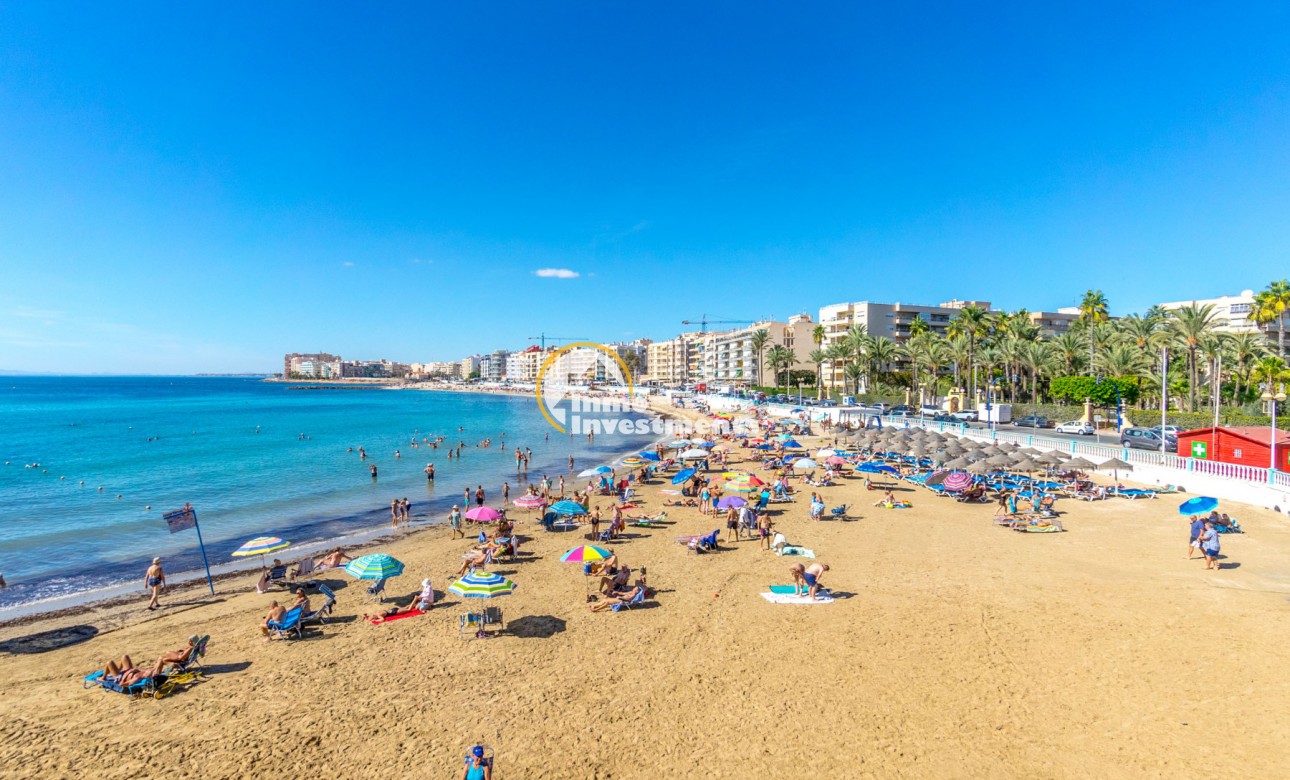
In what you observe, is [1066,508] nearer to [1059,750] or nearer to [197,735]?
[1059,750]

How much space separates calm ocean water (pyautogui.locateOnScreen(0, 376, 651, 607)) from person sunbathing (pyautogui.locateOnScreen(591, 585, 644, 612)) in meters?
13.3

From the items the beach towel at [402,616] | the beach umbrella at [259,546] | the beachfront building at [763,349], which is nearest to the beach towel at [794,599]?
the beach towel at [402,616]

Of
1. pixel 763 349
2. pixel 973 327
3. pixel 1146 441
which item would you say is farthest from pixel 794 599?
pixel 763 349

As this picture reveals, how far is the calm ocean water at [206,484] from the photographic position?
1892 cm

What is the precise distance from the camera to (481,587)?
11.4m

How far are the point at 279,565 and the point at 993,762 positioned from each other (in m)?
15.6

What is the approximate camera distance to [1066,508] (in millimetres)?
20406

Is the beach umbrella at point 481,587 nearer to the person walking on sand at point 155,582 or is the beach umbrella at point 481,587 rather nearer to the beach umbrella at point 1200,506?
the person walking on sand at point 155,582

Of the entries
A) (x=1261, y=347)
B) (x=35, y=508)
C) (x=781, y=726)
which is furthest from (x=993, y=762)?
(x=1261, y=347)

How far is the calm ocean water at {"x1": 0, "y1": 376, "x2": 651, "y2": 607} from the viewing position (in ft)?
62.1

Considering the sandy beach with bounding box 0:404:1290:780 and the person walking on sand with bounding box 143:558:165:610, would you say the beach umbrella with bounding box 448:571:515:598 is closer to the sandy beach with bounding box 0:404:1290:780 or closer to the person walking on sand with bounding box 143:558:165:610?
the sandy beach with bounding box 0:404:1290:780

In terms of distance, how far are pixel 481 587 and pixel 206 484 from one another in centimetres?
2818

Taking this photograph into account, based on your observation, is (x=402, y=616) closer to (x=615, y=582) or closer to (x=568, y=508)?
(x=615, y=582)

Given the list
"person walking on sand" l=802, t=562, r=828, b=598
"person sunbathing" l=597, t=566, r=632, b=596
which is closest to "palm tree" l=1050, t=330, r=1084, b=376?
"person walking on sand" l=802, t=562, r=828, b=598
